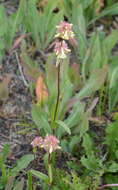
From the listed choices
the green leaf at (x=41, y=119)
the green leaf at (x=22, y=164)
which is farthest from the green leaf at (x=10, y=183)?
the green leaf at (x=41, y=119)

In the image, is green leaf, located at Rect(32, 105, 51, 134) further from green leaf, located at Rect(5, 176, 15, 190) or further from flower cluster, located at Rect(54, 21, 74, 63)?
flower cluster, located at Rect(54, 21, 74, 63)

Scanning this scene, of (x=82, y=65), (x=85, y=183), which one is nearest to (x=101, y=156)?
(x=85, y=183)

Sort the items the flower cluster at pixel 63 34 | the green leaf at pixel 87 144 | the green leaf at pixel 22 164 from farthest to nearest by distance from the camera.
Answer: the green leaf at pixel 87 144, the green leaf at pixel 22 164, the flower cluster at pixel 63 34

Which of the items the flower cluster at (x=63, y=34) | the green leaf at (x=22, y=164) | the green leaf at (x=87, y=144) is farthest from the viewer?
the green leaf at (x=87, y=144)

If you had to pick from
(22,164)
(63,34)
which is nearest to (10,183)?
(22,164)

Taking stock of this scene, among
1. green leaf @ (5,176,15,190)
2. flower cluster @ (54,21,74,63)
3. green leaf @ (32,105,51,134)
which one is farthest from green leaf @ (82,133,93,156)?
flower cluster @ (54,21,74,63)

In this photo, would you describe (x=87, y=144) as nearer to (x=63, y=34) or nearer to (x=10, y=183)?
(x=10, y=183)

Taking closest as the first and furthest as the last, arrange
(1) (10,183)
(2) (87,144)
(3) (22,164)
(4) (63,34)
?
(4) (63,34) → (1) (10,183) → (3) (22,164) → (2) (87,144)

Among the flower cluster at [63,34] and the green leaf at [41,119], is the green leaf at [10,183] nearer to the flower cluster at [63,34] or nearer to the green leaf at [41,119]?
the green leaf at [41,119]

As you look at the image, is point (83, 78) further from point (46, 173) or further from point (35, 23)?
point (46, 173)

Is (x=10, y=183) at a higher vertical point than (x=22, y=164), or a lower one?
lower

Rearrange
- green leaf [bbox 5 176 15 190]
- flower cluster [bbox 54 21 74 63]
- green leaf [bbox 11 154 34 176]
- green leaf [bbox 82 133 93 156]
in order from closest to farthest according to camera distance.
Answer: flower cluster [bbox 54 21 74 63], green leaf [bbox 5 176 15 190], green leaf [bbox 11 154 34 176], green leaf [bbox 82 133 93 156]
